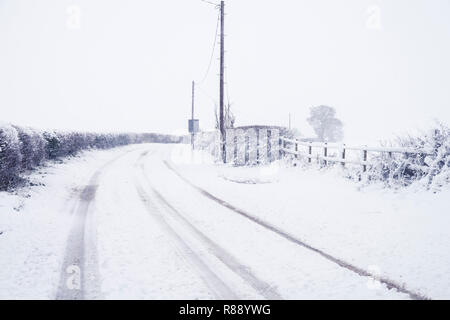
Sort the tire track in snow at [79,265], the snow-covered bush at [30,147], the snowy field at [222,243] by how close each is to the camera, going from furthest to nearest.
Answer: the snow-covered bush at [30,147], the snowy field at [222,243], the tire track in snow at [79,265]

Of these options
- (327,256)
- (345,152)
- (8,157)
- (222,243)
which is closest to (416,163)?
(345,152)

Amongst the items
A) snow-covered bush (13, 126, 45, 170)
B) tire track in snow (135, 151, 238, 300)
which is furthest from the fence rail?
snow-covered bush (13, 126, 45, 170)

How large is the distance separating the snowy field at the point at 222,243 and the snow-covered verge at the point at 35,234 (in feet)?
0.08

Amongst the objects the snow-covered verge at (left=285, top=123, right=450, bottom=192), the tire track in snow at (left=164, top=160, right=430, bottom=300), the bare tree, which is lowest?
the tire track in snow at (left=164, top=160, right=430, bottom=300)

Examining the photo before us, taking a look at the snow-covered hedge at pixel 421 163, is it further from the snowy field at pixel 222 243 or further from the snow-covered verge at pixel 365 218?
the snowy field at pixel 222 243

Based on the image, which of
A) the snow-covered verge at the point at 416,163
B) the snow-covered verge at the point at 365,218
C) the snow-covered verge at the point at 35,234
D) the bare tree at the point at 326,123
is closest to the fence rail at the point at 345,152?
the snow-covered verge at the point at 416,163

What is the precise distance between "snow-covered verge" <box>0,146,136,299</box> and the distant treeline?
602 mm

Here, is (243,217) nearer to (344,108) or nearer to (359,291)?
(359,291)

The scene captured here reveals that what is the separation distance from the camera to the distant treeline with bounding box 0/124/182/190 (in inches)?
369

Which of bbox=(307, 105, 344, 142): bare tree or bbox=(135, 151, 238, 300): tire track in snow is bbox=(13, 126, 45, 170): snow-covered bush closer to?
bbox=(135, 151, 238, 300): tire track in snow

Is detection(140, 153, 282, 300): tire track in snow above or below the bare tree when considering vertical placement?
below

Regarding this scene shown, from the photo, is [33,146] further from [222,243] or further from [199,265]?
[199,265]

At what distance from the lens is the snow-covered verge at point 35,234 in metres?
4.43

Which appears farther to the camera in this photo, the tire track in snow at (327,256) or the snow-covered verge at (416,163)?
the snow-covered verge at (416,163)
